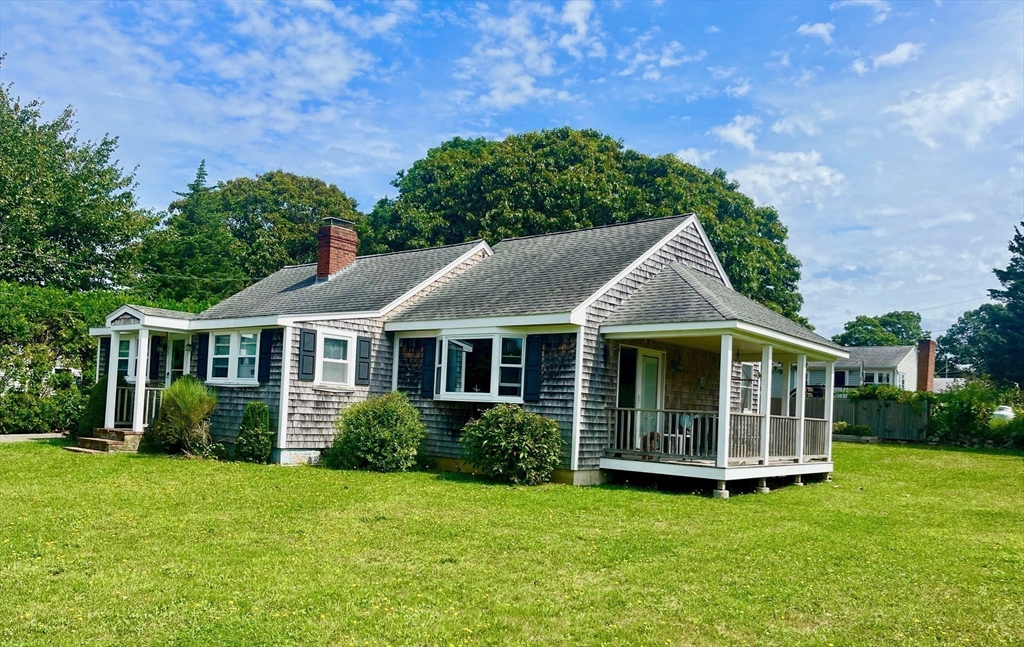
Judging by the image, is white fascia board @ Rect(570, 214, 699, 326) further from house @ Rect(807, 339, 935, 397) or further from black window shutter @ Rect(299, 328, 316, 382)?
house @ Rect(807, 339, 935, 397)

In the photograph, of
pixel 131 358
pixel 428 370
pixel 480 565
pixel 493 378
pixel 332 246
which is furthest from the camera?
pixel 332 246

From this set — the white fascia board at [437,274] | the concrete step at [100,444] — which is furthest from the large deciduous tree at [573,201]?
the concrete step at [100,444]

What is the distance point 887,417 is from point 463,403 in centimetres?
2044

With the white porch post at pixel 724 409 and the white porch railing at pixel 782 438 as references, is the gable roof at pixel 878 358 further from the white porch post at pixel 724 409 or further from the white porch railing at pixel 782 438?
the white porch post at pixel 724 409

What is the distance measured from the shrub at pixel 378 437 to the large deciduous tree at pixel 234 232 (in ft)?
63.1

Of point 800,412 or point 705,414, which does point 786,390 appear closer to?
point 800,412

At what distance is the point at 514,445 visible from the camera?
47.1 feet

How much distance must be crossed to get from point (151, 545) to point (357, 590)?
9.26 ft

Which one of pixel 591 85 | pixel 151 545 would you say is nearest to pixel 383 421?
pixel 151 545

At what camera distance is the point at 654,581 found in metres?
7.72

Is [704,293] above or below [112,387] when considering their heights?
above

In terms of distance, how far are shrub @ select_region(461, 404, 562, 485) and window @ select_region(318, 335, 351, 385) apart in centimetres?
372

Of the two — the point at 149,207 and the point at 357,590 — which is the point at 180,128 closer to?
the point at 149,207

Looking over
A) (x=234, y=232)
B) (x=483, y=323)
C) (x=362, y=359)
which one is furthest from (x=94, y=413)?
(x=234, y=232)
